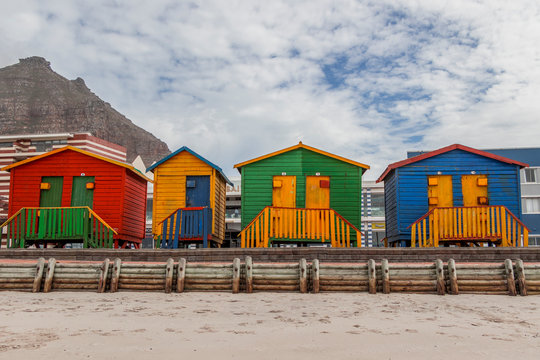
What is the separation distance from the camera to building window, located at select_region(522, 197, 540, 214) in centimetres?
4403

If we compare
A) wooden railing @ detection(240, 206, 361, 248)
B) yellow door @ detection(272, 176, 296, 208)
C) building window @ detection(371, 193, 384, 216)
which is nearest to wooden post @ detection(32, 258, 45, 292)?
wooden railing @ detection(240, 206, 361, 248)

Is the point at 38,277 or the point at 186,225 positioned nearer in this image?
the point at 38,277

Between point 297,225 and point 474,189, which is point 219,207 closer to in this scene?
point 297,225

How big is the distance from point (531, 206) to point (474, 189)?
98.3 ft

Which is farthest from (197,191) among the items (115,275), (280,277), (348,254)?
(280,277)

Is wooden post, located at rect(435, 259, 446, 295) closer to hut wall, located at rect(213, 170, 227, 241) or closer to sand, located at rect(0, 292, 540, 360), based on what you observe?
sand, located at rect(0, 292, 540, 360)

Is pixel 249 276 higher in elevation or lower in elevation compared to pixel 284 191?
lower

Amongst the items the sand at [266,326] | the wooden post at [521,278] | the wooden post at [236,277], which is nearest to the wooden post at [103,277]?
the sand at [266,326]

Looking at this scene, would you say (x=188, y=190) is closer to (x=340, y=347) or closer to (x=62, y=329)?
(x=62, y=329)

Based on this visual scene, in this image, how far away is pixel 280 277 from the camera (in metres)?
12.1

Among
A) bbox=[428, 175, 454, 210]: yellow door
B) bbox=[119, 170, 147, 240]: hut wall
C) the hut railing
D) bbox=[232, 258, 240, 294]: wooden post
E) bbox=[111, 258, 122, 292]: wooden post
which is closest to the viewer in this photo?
bbox=[232, 258, 240, 294]: wooden post

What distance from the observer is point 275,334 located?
7.65 metres

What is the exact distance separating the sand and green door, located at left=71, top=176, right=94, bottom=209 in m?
7.96

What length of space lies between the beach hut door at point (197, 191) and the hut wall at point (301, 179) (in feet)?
4.96
